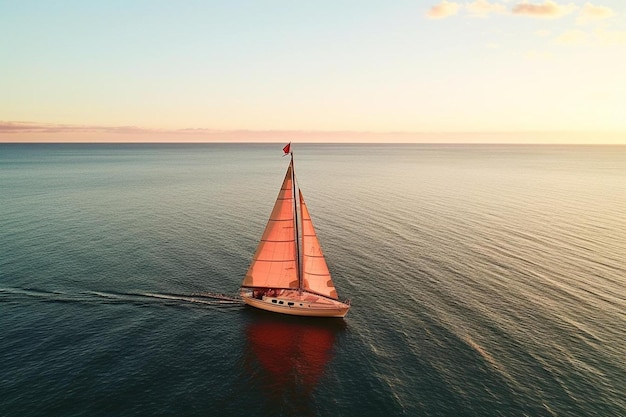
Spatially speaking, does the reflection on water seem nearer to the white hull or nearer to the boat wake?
the white hull

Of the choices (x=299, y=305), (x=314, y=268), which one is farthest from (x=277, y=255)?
(x=299, y=305)

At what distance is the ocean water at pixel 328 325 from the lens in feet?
133

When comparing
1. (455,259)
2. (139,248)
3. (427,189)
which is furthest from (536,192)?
(139,248)

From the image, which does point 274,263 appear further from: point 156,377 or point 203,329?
point 156,377

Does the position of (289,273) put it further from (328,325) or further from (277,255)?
(328,325)

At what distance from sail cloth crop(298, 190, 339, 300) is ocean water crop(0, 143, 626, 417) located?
16.1 feet

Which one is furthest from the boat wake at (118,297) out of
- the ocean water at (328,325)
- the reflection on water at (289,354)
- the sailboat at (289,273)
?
the reflection on water at (289,354)

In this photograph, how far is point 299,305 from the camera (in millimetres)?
58031

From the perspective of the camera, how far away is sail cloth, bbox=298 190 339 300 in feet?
188

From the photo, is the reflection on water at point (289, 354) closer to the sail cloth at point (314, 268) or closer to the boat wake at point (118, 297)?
the sail cloth at point (314, 268)

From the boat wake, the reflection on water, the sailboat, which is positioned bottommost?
the reflection on water

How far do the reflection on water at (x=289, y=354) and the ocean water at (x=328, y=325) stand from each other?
24 cm

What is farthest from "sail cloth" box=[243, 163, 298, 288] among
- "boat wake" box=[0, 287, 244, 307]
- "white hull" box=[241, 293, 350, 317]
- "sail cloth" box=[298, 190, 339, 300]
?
"boat wake" box=[0, 287, 244, 307]

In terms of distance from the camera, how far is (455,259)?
7794cm
